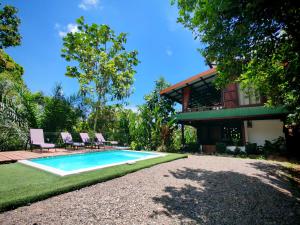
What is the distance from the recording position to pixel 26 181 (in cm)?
502

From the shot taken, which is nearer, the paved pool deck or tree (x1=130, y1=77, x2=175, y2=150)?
the paved pool deck

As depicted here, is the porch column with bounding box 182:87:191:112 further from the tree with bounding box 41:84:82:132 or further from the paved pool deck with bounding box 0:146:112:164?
the paved pool deck with bounding box 0:146:112:164

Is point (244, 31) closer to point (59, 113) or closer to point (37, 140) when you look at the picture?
point (37, 140)

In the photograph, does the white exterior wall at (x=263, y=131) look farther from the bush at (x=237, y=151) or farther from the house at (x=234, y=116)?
the bush at (x=237, y=151)

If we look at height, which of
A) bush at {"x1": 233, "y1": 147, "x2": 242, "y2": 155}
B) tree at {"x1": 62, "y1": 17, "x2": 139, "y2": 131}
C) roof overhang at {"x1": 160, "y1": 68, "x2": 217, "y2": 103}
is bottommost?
bush at {"x1": 233, "y1": 147, "x2": 242, "y2": 155}

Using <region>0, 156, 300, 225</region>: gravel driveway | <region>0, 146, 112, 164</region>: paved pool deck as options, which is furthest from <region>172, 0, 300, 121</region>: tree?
<region>0, 146, 112, 164</region>: paved pool deck

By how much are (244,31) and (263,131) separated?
44.5 ft

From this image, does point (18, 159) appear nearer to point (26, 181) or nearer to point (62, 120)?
point (26, 181)

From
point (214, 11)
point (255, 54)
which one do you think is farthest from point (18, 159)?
point (255, 54)

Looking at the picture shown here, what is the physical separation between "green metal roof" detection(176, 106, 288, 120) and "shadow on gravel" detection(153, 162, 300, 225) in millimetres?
7518

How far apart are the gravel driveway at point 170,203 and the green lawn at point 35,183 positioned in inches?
7.2

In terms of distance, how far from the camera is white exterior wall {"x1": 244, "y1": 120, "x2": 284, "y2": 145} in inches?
570

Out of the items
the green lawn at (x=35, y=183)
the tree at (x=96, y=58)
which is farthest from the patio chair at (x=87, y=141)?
the green lawn at (x=35, y=183)

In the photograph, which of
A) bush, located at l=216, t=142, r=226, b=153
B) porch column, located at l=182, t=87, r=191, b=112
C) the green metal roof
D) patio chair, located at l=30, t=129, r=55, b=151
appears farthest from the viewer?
porch column, located at l=182, t=87, r=191, b=112
